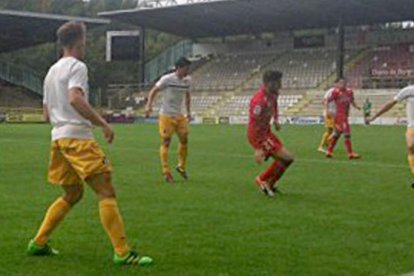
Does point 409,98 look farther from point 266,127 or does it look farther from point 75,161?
point 75,161

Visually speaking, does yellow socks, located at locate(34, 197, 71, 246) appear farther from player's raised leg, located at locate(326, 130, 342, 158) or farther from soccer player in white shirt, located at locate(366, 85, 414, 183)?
player's raised leg, located at locate(326, 130, 342, 158)

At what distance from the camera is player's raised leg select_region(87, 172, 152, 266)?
20.9 feet

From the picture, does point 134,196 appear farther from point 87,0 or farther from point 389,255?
point 87,0

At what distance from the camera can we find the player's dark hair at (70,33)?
6.43 m

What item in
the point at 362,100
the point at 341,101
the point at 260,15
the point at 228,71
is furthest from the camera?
the point at 228,71

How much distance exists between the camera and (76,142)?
6.52 m

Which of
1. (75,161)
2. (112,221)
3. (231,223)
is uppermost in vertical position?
(75,161)

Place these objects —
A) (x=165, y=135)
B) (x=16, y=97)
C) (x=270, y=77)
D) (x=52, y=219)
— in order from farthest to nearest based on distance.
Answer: (x=16, y=97) < (x=165, y=135) < (x=270, y=77) < (x=52, y=219)

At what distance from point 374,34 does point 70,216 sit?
2037 inches

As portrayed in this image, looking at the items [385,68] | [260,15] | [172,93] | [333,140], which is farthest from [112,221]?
[260,15]

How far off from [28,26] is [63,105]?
49320 millimetres

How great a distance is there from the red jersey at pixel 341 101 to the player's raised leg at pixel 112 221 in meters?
13.5

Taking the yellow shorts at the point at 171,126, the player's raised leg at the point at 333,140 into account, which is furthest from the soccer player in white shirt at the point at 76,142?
the player's raised leg at the point at 333,140

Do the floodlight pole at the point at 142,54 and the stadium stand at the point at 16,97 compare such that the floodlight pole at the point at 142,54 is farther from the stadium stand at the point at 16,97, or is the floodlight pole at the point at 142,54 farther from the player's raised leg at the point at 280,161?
the player's raised leg at the point at 280,161
